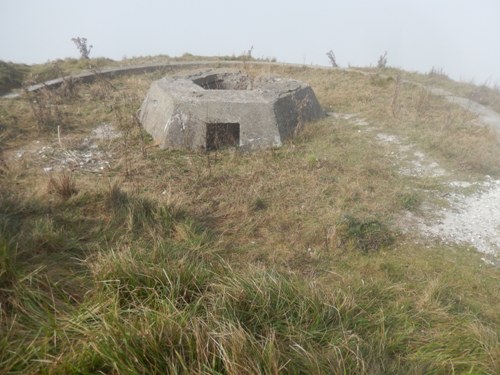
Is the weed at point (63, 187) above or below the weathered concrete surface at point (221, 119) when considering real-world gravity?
below

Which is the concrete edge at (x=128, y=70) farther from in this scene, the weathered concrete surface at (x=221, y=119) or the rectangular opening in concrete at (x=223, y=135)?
the rectangular opening in concrete at (x=223, y=135)

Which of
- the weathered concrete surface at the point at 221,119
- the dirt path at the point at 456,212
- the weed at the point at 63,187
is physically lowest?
the dirt path at the point at 456,212

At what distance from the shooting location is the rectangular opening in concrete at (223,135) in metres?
6.23

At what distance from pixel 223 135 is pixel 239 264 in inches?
130

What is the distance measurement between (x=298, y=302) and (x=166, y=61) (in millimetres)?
12380

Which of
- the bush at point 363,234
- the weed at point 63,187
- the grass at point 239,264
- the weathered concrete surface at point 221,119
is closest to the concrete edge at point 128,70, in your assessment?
the grass at point 239,264

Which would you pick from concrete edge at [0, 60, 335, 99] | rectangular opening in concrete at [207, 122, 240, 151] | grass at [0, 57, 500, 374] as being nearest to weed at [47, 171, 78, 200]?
grass at [0, 57, 500, 374]

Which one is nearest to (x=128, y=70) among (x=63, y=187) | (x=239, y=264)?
(x=63, y=187)

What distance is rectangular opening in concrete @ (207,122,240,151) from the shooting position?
623 centimetres

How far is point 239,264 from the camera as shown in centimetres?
344

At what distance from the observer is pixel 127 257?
2.58m

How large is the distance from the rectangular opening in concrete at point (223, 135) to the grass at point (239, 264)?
269 millimetres

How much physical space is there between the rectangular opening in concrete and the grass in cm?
27

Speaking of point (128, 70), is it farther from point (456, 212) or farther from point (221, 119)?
point (456, 212)
